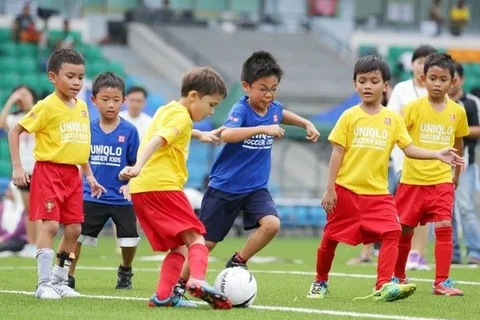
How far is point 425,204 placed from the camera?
10922 millimetres

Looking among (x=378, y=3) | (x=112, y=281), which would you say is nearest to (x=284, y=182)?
(x=378, y=3)

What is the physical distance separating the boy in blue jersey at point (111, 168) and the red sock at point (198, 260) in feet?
7.09

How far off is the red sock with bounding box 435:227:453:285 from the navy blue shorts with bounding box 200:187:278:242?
1501mm

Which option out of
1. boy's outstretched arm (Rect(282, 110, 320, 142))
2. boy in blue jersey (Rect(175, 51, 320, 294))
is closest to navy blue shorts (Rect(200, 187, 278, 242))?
boy in blue jersey (Rect(175, 51, 320, 294))

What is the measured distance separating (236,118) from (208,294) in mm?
1885

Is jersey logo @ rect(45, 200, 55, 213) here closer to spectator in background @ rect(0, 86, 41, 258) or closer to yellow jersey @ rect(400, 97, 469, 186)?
yellow jersey @ rect(400, 97, 469, 186)

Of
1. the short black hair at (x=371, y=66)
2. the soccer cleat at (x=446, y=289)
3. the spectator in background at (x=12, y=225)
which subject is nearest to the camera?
the short black hair at (x=371, y=66)

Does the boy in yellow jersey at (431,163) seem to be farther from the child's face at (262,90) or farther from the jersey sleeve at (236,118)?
the jersey sleeve at (236,118)

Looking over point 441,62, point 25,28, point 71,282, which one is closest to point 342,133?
point 441,62

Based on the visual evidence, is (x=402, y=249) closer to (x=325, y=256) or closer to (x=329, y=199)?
(x=325, y=256)

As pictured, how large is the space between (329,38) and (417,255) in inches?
1080

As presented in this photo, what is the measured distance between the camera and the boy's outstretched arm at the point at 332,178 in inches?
390

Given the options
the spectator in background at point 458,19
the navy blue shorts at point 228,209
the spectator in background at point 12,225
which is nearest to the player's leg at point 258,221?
the navy blue shorts at point 228,209

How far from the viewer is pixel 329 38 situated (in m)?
40.9
